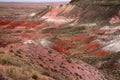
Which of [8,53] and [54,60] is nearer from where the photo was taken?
[8,53]

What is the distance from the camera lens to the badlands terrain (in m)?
21.5

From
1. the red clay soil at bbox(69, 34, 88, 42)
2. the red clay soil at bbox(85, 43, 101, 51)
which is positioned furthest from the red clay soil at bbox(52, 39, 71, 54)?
the red clay soil at bbox(69, 34, 88, 42)

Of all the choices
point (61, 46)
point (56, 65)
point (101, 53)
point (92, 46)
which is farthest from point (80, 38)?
point (56, 65)

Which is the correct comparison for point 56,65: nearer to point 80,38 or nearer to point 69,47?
point 69,47

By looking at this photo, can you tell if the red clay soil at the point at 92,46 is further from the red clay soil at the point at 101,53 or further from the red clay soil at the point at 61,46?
the red clay soil at the point at 101,53

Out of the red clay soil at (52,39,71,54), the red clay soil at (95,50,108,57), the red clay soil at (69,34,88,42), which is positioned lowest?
the red clay soil at (69,34,88,42)

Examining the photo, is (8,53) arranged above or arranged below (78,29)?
above

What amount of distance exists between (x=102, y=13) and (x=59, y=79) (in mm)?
79728

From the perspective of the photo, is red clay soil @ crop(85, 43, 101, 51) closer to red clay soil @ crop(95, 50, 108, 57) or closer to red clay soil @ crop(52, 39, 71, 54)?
red clay soil @ crop(52, 39, 71, 54)

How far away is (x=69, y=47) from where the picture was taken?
6412 cm

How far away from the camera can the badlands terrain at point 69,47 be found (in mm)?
21469

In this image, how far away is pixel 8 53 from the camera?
2319 centimetres

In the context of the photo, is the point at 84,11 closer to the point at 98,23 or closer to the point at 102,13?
the point at 102,13

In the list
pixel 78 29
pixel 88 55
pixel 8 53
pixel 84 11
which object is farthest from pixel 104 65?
pixel 84 11
